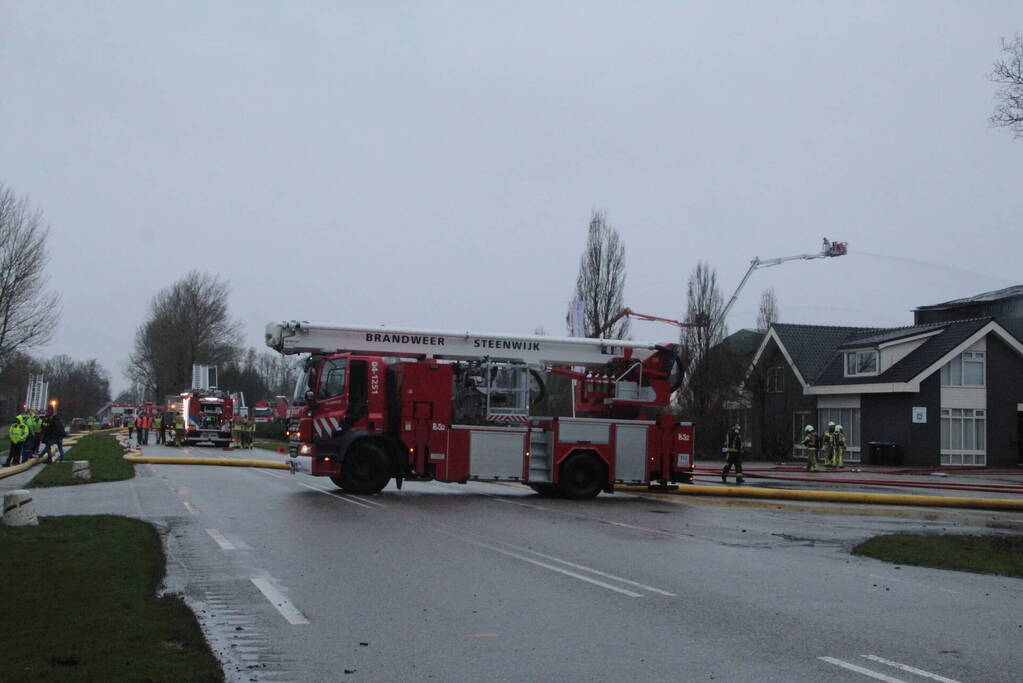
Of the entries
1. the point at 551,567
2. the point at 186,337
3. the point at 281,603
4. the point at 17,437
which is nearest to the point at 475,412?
the point at 551,567

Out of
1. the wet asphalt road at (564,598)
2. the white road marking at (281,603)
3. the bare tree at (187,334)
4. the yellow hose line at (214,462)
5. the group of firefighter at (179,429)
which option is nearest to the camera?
the wet asphalt road at (564,598)

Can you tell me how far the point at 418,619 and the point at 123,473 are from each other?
19.1 m

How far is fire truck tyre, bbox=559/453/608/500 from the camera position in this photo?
20.8 meters

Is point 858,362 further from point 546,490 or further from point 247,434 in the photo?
point 247,434

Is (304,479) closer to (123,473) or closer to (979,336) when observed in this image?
(123,473)

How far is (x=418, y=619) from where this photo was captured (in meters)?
8.18

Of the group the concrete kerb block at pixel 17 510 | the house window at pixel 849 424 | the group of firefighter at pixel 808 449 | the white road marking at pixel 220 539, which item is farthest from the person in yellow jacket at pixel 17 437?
the house window at pixel 849 424

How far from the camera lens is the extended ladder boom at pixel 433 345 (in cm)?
2033

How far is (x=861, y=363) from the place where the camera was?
46.9 m

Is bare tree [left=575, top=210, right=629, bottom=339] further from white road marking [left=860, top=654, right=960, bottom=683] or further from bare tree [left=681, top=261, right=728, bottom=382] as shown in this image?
white road marking [left=860, top=654, right=960, bottom=683]

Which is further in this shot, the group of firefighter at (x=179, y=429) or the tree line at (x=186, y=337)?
the tree line at (x=186, y=337)

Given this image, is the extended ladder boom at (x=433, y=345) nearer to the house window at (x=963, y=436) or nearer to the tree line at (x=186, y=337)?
the house window at (x=963, y=436)

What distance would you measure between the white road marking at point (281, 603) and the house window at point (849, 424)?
39.9 meters

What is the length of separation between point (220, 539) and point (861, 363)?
39.4 m
